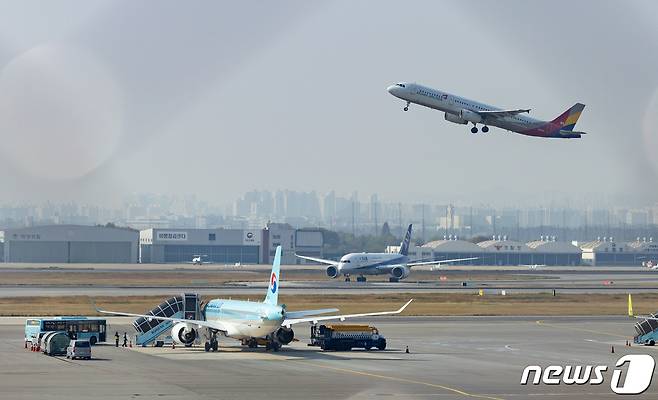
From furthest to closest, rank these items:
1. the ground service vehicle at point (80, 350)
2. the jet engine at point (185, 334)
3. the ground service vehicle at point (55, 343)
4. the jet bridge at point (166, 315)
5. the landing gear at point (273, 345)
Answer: the jet bridge at point (166, 315), the jet engine at point (185, 334), the landing gear at point (273, 345), the ground service vehicle at point (55, 343), the ground service vehicle at point (80, 350)

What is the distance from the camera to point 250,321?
3784 inches

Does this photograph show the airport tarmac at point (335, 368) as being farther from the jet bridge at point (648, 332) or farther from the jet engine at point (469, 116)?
the jet engine at point (469, 116)

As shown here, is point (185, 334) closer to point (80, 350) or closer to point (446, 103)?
point (80, 350)

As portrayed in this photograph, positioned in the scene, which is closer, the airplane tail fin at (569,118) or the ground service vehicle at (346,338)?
the ground service vehicle at (346,338)

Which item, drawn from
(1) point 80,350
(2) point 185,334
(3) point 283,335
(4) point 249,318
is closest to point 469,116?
(2) point 185,334

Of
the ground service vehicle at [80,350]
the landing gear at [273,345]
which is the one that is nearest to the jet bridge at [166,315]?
the landing gear at [273,345]

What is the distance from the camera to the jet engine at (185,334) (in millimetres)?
101750

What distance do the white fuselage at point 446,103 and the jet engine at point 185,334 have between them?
165 ft

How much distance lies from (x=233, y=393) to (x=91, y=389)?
8.09 meters

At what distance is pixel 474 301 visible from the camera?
556ft

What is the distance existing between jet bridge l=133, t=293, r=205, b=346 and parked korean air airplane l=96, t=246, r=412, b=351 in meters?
2.19

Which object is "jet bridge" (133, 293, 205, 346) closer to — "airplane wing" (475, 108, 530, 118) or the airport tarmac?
the airport tarmac

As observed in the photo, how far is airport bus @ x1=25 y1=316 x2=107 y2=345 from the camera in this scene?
100375 mm

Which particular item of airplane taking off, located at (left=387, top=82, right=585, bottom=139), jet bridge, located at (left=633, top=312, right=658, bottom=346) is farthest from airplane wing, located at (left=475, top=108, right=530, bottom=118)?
jet bridge, located at (left=633, top=312, right=658, bottom=346)
